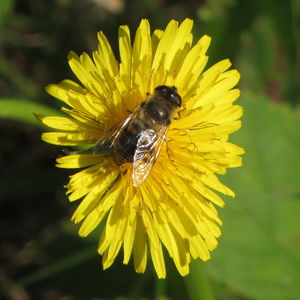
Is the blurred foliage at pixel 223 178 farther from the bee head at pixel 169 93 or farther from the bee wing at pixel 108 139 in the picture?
the bee head at pixel 169 93

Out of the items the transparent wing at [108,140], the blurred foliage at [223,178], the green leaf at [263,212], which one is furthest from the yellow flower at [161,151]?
the green leaf at [263,212]

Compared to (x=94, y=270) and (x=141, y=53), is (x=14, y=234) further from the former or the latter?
(x=141, y=53)

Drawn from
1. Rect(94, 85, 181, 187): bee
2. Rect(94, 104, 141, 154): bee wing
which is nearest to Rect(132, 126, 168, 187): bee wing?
Rect(94, 85, 181, 187): bee

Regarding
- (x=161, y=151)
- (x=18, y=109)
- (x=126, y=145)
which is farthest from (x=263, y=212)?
(x=18, y=109)

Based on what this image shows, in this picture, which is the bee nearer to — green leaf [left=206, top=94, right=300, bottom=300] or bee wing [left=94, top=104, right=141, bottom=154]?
bee wing [left=94, top=104, right=141, bottom=154]

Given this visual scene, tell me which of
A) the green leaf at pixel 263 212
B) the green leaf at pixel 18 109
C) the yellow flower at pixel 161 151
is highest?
the green leaf at pixel 18 109

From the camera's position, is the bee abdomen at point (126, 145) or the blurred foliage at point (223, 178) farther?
the blurred foliage at point (223, 178)

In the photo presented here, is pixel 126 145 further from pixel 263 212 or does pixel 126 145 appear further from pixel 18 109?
pixel 263 212
